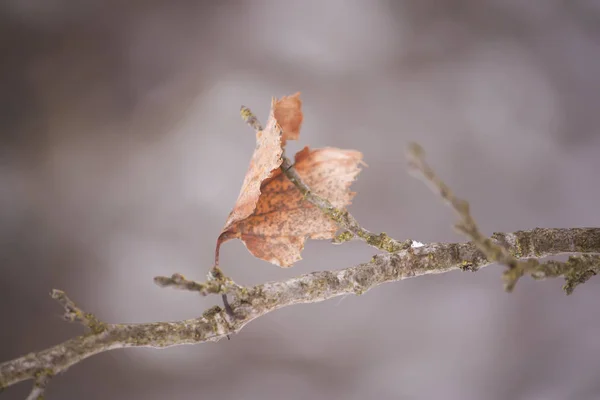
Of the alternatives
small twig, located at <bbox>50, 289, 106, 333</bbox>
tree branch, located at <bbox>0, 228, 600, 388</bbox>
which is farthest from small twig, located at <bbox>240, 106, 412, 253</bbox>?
small twig, located at <bbox>50, 289, 106, 333</bbox>

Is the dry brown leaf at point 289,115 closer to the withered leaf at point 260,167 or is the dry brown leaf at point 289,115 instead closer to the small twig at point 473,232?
the withered leaf at point 260,167

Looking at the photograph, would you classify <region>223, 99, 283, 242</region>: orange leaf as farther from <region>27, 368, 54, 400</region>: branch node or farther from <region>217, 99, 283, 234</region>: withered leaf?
<region>27, 368, 54, 400</region>: branch node

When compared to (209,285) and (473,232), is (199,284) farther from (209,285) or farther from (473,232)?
(473,232)

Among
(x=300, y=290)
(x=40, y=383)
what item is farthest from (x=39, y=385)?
(x=300, y=290)

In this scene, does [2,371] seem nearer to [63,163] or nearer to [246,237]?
[246,237]

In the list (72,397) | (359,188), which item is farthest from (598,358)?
(72,397)
